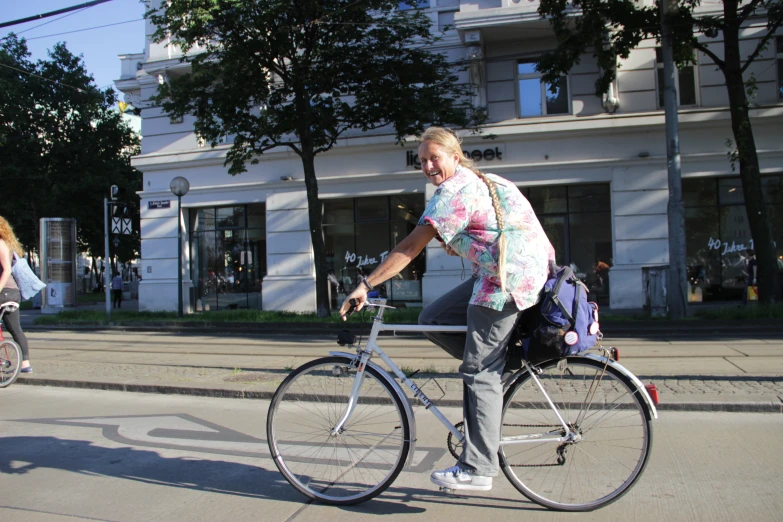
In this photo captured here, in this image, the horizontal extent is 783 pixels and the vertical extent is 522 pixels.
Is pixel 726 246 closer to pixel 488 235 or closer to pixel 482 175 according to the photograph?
pixel 482 175

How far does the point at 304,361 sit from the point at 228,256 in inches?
533

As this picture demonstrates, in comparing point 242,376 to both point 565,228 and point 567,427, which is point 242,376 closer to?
point 567,427

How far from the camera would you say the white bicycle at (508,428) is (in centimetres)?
310

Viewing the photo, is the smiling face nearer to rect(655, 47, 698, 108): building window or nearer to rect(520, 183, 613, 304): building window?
rect(520, 183, 613, 304): building window

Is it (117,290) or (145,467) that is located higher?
(117,290)

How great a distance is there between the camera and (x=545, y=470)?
127 inches

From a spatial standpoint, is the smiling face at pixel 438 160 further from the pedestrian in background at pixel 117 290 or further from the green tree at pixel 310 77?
the pedestrian in background at pixel 117 290

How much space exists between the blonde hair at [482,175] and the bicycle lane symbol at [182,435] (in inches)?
64.8

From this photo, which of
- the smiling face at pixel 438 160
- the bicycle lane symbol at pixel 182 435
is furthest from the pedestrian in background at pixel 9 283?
the smiling face at pixel 438 160

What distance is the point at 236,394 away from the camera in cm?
638

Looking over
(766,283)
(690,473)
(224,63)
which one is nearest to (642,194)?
(766,283)

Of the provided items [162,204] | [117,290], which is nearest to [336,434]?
[162,204]

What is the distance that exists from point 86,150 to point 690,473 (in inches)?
1382

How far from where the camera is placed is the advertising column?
73.6ft
